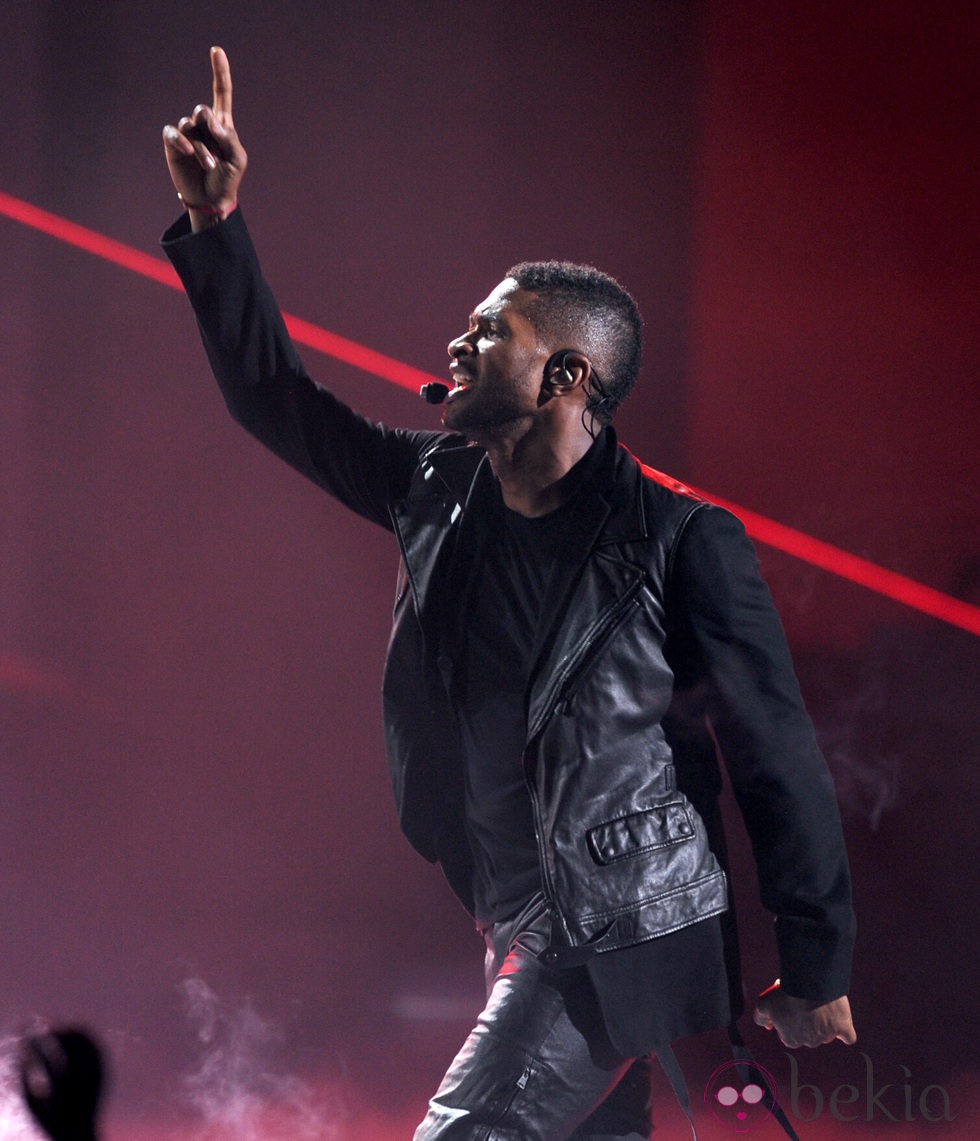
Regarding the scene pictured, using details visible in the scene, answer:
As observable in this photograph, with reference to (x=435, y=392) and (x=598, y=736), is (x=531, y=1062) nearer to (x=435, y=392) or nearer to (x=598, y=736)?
(x=598, y=736)

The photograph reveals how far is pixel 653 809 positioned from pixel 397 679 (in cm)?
47

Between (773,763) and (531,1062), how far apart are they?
0.53 meters

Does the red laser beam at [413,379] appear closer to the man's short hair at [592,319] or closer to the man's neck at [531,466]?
the man's short hair at [592,319]

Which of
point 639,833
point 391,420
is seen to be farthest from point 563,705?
point 391,420

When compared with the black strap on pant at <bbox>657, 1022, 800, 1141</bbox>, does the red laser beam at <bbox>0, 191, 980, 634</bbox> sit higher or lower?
higher

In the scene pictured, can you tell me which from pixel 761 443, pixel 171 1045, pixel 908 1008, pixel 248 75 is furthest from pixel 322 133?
pixel 908 1008

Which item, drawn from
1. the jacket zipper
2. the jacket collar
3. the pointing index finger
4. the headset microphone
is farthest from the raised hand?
the jacket zipper

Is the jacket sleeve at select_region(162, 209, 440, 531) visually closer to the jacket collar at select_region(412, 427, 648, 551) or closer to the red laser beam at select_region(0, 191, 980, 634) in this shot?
the jacket collar at select_region(412, 427, 648, 551)

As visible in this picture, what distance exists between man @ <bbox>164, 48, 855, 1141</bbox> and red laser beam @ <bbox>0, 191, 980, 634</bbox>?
965 millimetres

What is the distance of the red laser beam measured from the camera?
282 cm

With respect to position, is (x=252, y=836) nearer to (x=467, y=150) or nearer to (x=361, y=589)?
(x=361, y=589)

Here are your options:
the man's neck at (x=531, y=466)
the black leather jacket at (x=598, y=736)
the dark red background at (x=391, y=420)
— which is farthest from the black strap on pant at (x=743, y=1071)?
the dark red background at (x=391, y=420)

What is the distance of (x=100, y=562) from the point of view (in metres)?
2.85

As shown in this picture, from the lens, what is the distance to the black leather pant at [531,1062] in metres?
1.57
